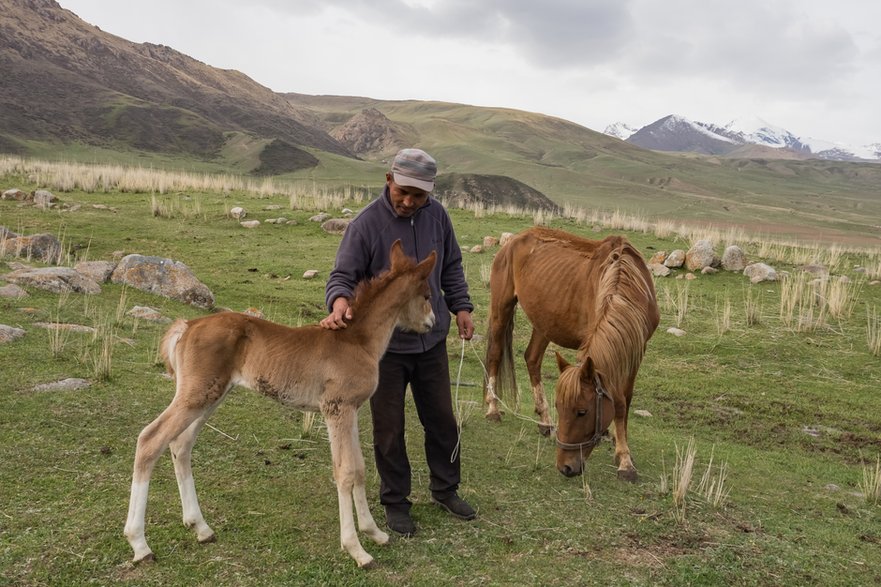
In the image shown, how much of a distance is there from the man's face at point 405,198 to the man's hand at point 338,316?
829 millimetres

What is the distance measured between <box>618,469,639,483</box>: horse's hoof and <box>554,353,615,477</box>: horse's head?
0.85m

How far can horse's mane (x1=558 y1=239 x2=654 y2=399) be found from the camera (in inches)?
211

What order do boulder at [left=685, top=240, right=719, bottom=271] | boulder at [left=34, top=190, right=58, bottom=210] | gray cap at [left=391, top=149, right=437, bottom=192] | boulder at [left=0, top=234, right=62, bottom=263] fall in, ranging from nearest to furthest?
gray cap at [left=391, top=149, right=437, bottom=192] → boulder at [left=0, top=234, right=62, bottom=263] → boulder at [left=685, top=240, right=719, bottom=271] → boulder at [left=34, top=190, right=58, bottom=210]

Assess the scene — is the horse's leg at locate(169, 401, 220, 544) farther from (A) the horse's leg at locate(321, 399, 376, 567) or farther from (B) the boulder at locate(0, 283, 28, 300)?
(B) the boulder at locate(0, 283, 28, 300)

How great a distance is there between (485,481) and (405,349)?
65.2 inches

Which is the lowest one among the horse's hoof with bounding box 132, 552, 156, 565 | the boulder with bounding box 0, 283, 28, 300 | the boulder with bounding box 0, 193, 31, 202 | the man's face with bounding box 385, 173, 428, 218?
the horse's hoof with bounding box 132, 552, 156, 565

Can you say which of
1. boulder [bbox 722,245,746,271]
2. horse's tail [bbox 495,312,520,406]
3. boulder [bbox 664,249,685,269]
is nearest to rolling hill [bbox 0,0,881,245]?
boulder [bbox 664,249,685,269]

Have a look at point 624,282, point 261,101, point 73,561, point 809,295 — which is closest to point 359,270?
point 73,561

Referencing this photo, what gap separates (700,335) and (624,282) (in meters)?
5.85

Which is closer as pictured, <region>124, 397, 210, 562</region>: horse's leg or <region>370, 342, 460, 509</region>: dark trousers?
<region>124, 397, 210, 562</region>: horse's leg

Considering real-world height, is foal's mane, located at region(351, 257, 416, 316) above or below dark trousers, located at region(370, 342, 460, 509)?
above

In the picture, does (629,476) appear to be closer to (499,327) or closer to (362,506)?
(362,506)

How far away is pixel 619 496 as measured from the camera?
17.2 feet

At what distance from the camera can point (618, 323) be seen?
561 cm
